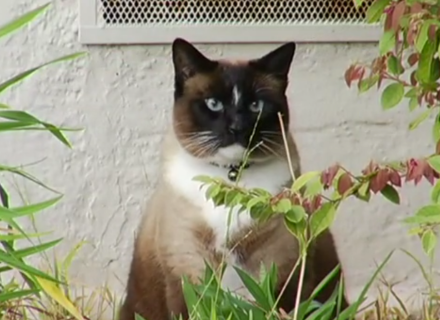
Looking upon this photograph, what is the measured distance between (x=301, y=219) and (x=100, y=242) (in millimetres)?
777

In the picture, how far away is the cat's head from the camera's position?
1.98 m

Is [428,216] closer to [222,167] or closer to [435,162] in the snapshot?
[435,162]

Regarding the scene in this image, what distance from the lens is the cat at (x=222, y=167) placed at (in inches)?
78.7

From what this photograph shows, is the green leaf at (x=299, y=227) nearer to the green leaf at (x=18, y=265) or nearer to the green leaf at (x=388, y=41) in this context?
the green leaf at (x=388, y=41)

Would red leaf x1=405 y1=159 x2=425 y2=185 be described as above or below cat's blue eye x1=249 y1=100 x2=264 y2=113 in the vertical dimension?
above

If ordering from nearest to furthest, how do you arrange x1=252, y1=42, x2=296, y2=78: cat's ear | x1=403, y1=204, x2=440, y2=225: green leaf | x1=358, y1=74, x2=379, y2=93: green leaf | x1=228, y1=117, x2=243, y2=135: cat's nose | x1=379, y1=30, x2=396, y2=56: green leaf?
1. x1=403, y1=204, x2=440, y2=225: green leaf
2. x1=379, y1=30, x2=396, y2=56: green leaf
3. x1=358, y1=74, x2=379, y2=93: green leaf
4. x1=228, y1=117, x2=243, y2=135: cat's nose
5. x1=252, y1=42, x2=296, y2=78: cat's ear

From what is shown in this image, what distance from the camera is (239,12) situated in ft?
7.16

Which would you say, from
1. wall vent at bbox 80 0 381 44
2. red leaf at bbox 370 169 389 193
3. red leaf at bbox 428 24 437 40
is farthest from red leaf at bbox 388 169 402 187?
wall vent at bbox 80 0 381 44

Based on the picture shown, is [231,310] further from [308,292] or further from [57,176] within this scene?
[57,176]

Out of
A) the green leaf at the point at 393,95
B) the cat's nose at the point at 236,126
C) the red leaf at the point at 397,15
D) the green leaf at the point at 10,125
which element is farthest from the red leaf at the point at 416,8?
the green leaf at the point at 10,125

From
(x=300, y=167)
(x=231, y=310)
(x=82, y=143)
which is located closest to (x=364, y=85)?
(x=231, y=310)

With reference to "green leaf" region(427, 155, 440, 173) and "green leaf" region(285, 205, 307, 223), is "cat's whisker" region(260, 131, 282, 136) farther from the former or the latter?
"green leaf" region(427, 155, 440, 173)

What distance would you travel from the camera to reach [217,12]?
218 centimetres

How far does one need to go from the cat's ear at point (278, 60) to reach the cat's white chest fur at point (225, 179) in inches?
7.6
